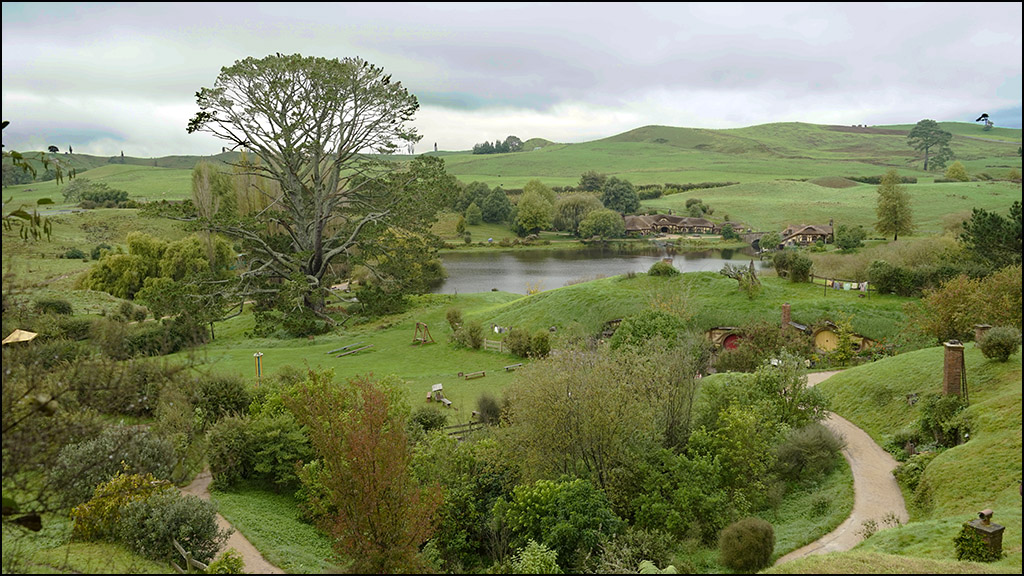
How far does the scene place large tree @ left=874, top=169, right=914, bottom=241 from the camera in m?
64.1

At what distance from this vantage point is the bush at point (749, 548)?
12.9m

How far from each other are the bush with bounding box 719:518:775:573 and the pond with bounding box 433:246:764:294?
40.8m

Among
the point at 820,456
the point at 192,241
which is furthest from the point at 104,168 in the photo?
the point at 820,456

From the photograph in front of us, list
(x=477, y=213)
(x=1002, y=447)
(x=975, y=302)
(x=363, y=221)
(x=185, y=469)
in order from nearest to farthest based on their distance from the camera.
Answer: (x=1002, y=447) < (x=185, y=469) < (x=975, y=302) < (x=363, y=221) < (x=477, y=213)

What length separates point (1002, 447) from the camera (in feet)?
48.5

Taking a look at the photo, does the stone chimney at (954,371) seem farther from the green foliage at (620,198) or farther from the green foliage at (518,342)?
the green foliage at (620,198)

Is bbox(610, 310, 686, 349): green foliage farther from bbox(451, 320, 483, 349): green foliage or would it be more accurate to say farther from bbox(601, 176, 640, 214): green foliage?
bbox(601, 176, 640, 214): green foliage

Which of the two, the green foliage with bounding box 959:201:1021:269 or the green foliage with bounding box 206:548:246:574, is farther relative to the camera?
the green foliage with bounding box 959:201:1021:269

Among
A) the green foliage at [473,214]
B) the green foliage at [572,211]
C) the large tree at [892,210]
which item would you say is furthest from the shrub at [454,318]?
the green foliage at [473,214]

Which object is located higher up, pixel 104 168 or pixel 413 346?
pixel 104 168

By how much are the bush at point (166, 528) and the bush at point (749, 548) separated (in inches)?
428

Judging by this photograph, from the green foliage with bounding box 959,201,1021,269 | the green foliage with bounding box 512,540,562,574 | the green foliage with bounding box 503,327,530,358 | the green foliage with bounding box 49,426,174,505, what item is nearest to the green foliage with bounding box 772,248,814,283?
the green foliage with bounding box 959,201,1021,269

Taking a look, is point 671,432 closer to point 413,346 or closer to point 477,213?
point 413,346

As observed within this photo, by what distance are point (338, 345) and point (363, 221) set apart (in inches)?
298
